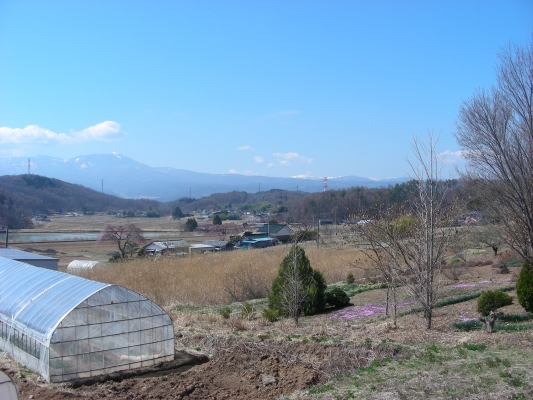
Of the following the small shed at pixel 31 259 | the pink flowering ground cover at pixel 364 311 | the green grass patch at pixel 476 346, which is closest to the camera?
the green grass patch at pixel 476 346

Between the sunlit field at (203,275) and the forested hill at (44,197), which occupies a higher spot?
the forested hill at (44,197)

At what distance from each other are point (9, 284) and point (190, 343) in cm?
440

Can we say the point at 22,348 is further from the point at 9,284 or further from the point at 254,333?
the point at 254,333

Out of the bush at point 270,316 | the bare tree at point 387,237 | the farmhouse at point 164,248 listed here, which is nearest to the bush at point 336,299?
the bare tree at point 387,237

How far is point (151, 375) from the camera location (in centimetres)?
817

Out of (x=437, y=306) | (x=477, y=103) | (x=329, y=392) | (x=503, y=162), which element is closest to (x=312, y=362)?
(x=329, y=392)

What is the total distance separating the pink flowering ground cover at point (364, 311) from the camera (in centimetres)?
1293

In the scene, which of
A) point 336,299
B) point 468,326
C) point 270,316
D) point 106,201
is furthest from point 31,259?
point 106,201

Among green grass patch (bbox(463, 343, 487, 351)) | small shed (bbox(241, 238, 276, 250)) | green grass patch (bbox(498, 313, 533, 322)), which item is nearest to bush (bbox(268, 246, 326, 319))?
green grass patch (bbox(498, 313, 533, 322))

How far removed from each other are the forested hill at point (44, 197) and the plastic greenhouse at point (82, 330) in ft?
142

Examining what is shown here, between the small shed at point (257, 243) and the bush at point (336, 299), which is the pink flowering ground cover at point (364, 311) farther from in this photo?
the small shed at point (257, 243)

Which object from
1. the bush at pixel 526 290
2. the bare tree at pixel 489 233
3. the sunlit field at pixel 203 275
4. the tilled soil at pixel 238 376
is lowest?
the sunlit field at pixel 203 275

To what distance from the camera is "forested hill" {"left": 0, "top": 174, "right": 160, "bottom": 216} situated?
59094 mm

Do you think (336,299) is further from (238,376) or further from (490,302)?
(238,376)
